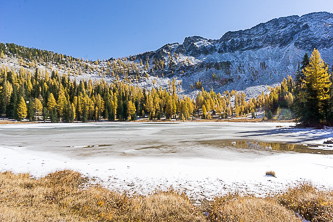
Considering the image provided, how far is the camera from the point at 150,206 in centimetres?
498

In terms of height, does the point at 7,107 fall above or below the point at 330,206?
above

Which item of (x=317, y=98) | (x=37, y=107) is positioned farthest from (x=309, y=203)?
(x=37, y=107)

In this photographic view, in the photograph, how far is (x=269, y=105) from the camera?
110 m

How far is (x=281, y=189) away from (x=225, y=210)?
3226 millimetres

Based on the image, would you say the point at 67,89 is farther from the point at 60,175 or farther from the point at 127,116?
the point at 60,175

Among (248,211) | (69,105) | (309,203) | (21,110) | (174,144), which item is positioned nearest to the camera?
(248,211)

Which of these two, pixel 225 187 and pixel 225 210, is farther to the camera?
pixel 225 187

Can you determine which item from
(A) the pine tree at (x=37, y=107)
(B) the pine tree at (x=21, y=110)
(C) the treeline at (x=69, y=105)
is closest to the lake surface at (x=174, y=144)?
(B) the pine tree at (x=21, y=110)

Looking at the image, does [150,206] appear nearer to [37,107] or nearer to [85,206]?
[85,206]

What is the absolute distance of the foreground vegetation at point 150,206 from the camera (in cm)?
434

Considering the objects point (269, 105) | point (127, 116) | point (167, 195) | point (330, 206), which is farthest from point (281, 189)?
point (269, 105)

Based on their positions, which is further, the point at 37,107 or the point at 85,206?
the point at 37,107

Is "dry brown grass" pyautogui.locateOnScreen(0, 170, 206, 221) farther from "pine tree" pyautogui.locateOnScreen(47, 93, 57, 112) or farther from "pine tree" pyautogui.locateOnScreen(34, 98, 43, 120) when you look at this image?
"pine tree" pyautogui.locateOnScreen(34, 98, 43, 120)

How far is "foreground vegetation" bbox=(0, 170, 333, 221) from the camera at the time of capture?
4.34 meters
